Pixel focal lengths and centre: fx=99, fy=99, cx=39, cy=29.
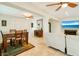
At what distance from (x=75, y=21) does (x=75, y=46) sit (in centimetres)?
88

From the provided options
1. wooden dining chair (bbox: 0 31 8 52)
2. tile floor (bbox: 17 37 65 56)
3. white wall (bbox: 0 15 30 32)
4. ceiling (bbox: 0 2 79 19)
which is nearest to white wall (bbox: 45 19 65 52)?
ceiling (bbox: 0 2 79 19)

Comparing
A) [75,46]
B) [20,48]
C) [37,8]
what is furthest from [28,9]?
[75,46]

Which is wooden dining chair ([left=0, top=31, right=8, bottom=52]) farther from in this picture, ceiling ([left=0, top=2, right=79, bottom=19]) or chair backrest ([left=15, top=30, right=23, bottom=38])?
ceiling ([left=0, top=2, right=79, bottom=19])

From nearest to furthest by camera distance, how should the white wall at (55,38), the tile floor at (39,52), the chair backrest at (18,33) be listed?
1. the tile floor at (39,52)
2. the chair backrest at (18,33)
3. the white wall at (55,38)

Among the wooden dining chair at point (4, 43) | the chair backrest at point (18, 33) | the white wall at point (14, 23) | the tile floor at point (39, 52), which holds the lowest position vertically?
the tile floor at point (39, 52)

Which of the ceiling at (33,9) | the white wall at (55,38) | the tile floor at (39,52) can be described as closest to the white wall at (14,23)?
the ceiling at (33,9)

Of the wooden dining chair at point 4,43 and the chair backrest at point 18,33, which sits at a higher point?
the chair backrest at point 18,33

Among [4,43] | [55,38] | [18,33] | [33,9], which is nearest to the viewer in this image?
[4,43]

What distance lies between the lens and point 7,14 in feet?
6.78

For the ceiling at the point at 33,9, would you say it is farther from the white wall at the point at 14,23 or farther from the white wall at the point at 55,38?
the white wall at the point at 55,38

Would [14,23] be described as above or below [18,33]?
above

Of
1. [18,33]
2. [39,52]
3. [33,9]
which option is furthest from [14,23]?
[33,9]

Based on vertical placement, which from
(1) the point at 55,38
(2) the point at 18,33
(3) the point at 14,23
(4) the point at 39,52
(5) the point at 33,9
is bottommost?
(4) the point at 39,52

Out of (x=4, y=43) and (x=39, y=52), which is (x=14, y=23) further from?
(x=39, y=52)
